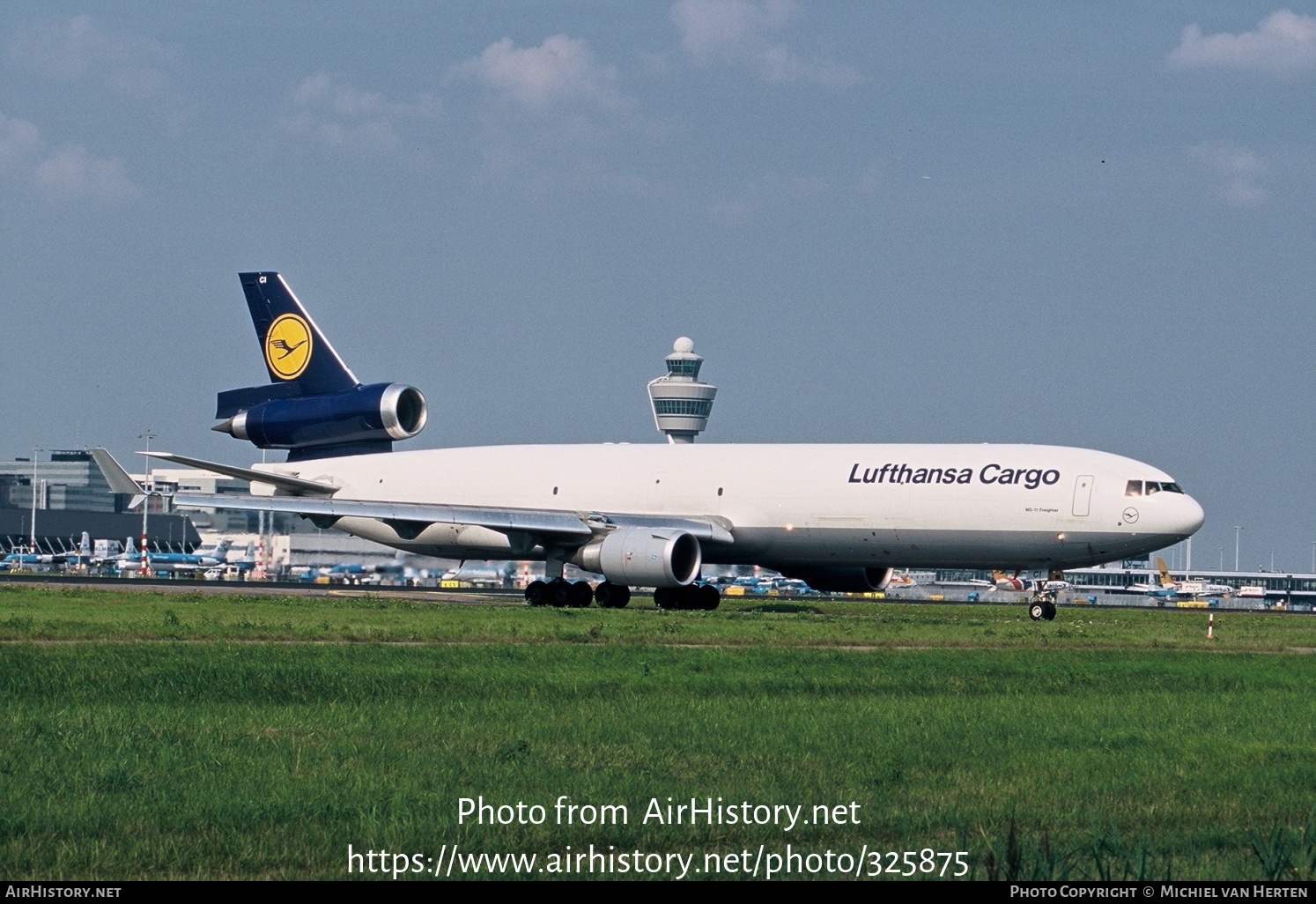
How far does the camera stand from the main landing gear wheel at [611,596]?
44562 millimetres

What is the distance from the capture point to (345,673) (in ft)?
65.3

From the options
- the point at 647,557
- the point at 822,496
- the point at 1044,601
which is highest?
the point at 822,496

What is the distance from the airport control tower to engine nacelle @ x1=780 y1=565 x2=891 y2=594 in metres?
107

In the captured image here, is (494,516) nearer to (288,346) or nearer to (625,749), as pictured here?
(288,346)

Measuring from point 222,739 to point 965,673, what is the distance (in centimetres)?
1226

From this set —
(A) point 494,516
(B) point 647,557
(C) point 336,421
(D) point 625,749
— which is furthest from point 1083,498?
(D) point 625,749

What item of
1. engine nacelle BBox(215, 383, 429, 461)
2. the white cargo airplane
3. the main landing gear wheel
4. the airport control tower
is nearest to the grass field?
the white cargo airplane

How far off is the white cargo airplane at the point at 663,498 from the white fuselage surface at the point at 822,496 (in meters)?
0.05

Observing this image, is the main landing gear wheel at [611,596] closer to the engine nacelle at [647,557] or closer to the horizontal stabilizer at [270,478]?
the engine nacelle at [647,557]

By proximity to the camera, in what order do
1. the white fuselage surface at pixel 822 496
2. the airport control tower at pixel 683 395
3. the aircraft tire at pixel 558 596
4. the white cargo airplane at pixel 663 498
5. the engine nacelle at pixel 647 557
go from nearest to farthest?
the white fuselage surface at pixel 822 496
the white cargo airplane at pixel 663 498
the engine nacelle at pixel 647 557
the aircraft tire at pixel 558 596
the airport control tower at pixel 683 395

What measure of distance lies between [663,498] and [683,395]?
10911 cm

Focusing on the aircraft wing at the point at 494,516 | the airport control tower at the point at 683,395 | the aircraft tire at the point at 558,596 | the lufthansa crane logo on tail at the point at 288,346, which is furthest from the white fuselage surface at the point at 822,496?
the airport control tower at the point at 683,395

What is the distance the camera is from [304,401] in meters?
51.8

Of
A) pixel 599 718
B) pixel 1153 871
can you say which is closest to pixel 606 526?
pixel 599 718
